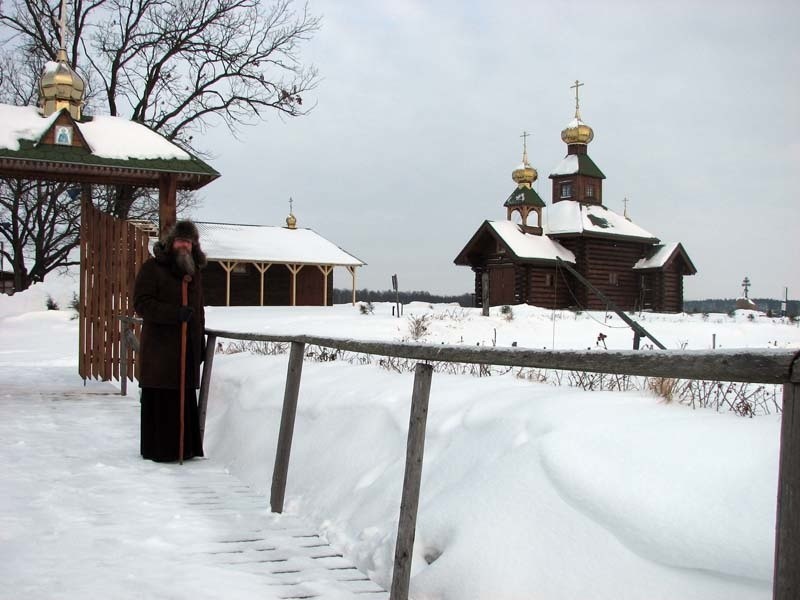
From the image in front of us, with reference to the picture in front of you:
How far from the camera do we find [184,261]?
603 centimetres

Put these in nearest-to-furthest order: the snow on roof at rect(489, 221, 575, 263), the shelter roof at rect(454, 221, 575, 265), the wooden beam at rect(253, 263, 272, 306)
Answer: the wooden beam at rect(253, 263, 272, 306), the shelter roof at rect(454, 221, 575, 265), the snow on roof at rect(489, 221, 575, 263)

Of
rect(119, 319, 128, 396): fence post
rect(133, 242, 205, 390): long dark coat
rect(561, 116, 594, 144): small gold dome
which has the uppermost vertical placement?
rect(561, 116, 594, 144): small gold dome

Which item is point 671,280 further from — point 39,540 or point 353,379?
point 39,540

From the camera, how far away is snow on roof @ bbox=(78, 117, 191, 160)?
1020 centimetres

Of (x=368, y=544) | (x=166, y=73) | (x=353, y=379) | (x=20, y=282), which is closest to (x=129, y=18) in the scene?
(x=166, y=73)

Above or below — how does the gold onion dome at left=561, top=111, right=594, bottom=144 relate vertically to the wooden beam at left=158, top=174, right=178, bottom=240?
above

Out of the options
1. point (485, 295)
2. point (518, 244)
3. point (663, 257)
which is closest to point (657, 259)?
point (663, 257)

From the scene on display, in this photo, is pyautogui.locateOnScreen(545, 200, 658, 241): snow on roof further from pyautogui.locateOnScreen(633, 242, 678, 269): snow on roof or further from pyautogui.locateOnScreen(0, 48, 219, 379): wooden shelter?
pyautogui.locateOnScreen(0, 48, 219, 379): wooden shelter

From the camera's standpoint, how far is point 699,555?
2422mm

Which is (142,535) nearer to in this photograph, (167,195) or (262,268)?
(167,195)

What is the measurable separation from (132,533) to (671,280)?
3759 cm

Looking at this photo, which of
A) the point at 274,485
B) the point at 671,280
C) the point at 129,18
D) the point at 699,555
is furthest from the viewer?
the point at 671,280

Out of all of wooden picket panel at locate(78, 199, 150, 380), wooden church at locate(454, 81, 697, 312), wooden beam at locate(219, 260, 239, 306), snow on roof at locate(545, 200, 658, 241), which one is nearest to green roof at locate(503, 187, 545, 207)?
wooden church at locate(454, 81, 697, 312)

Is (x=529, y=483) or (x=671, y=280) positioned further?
(x=671, y=280)
